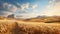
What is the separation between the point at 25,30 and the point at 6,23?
2.02 feet

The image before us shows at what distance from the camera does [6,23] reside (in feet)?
12.8

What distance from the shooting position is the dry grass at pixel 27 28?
3510 mm

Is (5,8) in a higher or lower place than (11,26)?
higher

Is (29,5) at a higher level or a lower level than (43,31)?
higher

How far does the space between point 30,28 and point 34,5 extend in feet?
2.15

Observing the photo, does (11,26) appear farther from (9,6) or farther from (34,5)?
(34,5)

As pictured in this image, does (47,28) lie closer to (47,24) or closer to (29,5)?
(47,24)

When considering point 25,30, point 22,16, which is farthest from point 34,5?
point 25,30

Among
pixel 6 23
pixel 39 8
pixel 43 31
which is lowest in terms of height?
pixel 43 31

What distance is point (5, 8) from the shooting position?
3990 millimetres

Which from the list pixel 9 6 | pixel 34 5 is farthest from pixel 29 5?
pixel 9 6

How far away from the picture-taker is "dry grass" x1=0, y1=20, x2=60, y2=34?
3.51 m

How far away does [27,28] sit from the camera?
3.70 m

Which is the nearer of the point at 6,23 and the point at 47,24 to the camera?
the point at 47,24
